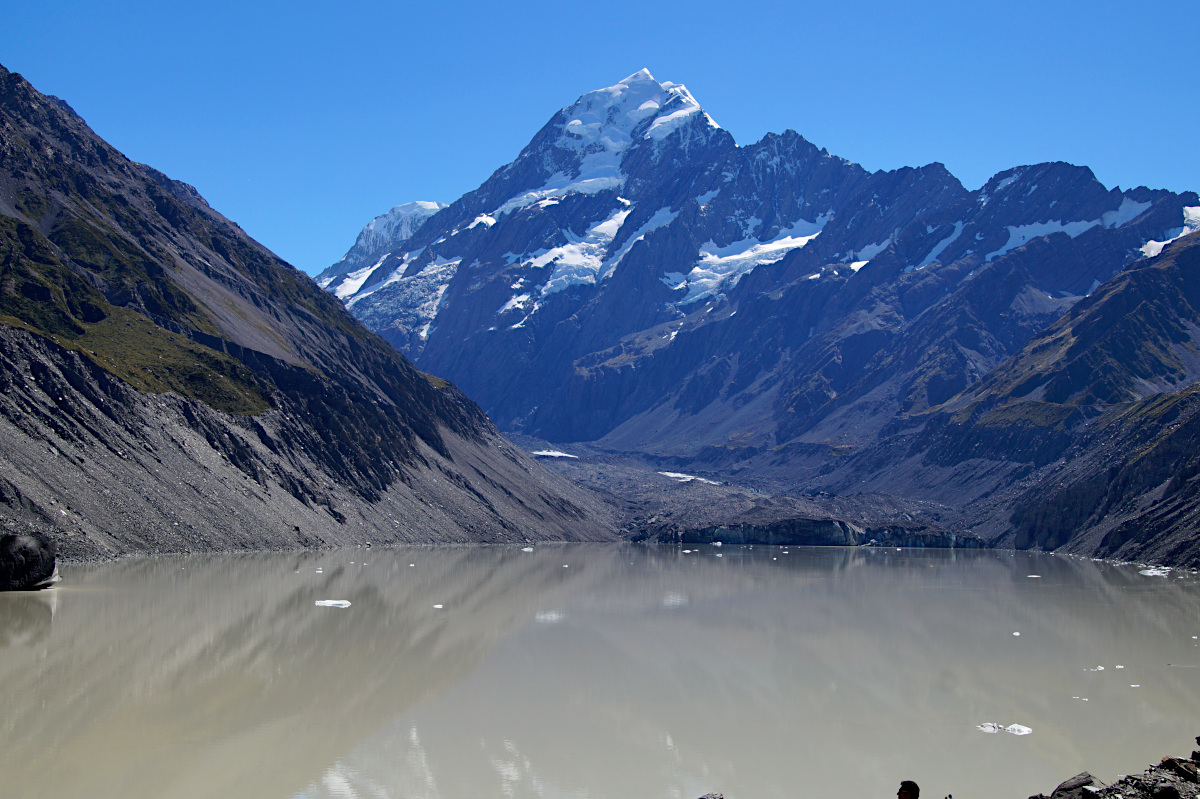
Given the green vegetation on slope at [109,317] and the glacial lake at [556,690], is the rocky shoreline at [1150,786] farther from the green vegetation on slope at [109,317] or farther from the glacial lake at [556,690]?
the green vegetation on slope at [109,317]

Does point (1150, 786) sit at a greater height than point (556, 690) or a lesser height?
greater

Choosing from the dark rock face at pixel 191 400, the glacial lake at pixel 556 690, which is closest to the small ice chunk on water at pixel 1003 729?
the glacial lake at pixel 556 690

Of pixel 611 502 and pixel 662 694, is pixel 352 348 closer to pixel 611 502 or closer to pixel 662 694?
pixel 611 502

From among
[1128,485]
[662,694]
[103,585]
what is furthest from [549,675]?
[1128,485]

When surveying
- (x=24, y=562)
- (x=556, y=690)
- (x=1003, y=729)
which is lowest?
(x=24, y=562)

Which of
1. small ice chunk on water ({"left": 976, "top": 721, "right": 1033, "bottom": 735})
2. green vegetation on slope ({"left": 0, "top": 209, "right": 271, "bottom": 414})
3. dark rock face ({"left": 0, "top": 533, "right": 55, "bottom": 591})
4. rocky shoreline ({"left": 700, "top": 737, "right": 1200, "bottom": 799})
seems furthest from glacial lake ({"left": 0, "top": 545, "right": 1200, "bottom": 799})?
green vegetation on slope ({"left": 0, "top": 209, "right": 271, "bottom": 414})

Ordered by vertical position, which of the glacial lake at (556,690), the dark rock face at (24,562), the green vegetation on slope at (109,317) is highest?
the green vegetation on slope at (109,317)

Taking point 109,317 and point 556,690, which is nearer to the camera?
point 556,690

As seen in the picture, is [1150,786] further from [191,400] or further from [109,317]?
[109,317]

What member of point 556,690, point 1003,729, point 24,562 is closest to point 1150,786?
point 1003,729
